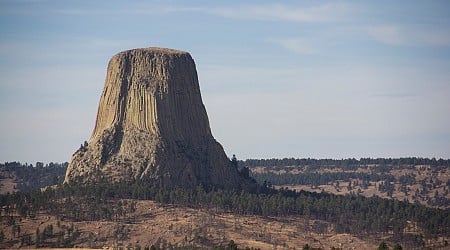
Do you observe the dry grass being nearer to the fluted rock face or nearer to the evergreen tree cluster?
the evergreen tree cluster

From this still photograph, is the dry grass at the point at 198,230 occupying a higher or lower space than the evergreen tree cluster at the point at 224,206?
lower

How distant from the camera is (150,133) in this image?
620 ft

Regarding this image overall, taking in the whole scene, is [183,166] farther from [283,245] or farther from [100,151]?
[283,245]

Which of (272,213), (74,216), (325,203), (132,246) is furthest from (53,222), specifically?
(325,203)

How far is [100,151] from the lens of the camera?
186 meters

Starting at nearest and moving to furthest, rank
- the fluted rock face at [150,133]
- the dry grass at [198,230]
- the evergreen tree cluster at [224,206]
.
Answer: the dry grass at [198,230] < the evergreen tree cluster at [224,206] < the fluted rock face at [150,133]

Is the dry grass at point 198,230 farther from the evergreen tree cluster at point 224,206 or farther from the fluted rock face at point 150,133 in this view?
the fluted rock face at point 150,133

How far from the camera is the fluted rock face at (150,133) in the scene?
607 feet

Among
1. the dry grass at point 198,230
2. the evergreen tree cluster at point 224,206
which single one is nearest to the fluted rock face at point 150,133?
the evergreen tree cluster at point 224,206

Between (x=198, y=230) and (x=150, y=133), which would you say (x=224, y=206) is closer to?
(x=198, y=230)

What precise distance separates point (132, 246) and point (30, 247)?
1594 cm

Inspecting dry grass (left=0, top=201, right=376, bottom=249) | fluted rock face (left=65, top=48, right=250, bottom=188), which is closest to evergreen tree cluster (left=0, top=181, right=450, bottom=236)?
dry grass (left=0, top=201, right=376, bottom=249)

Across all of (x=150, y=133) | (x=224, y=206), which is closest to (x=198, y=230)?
(x=224, y=206)

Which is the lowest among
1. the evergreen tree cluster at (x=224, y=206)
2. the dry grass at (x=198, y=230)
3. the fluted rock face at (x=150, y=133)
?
the dry grass at (x=198, y=230)
